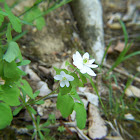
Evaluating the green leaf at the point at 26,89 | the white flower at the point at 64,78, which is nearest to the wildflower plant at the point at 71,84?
the white flower at the point at 64,78

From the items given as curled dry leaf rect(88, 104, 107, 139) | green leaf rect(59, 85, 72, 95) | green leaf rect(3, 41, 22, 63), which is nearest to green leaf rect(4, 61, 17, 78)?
green leaf rect(3, 41, 22, 63)

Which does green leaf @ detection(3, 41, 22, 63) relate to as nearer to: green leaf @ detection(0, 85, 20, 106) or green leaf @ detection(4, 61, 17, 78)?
green leaf @ detection(4, 61, 17, 78)

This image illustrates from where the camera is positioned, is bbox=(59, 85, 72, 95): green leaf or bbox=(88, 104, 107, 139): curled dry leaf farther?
bbox=(88, 104, 107, 139): curled dry leaf

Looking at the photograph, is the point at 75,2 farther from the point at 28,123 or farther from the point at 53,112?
the point at 28,123

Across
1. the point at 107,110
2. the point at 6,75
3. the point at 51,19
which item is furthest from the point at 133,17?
the point at 6,75

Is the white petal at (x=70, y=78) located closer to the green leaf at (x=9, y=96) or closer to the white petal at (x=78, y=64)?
the white petal at (x=78, y=64)

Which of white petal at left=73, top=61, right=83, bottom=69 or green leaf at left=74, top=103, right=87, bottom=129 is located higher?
white petal at left=73, top=61, right=83, bottom=69

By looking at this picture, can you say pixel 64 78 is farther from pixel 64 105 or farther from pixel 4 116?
pixel 4 116
